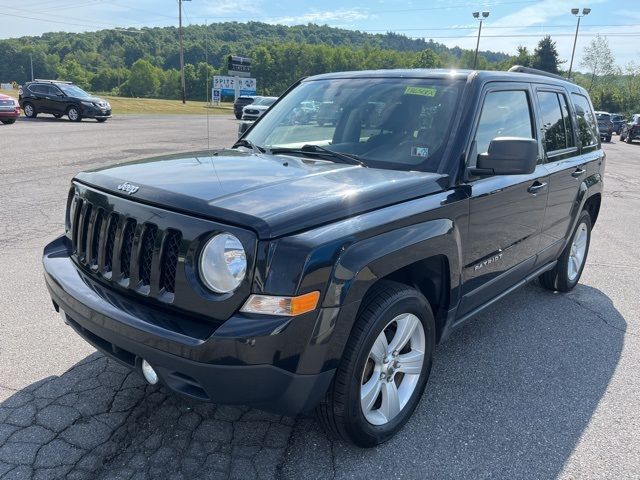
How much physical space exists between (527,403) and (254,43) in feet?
322

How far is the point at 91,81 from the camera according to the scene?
378 feet

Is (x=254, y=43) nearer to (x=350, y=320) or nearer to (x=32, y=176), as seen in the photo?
(x=32, y=176)

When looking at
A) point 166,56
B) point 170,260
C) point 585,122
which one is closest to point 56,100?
point 585,122

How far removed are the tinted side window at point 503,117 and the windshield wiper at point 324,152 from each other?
743 mm

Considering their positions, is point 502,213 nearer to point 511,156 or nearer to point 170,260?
point 511,156

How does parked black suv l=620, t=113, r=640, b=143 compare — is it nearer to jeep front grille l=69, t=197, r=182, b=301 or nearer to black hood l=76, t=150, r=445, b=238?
black hood l=76, t=150, r=445, b=238

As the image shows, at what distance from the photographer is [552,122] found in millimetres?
4191

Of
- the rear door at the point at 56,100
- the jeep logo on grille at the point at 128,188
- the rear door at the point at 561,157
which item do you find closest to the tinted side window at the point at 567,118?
the rear door at the point at 561,157

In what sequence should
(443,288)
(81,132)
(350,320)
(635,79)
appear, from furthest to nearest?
1. (635,79)
2. (81,132)
3. (443,288)
4. (350,320)

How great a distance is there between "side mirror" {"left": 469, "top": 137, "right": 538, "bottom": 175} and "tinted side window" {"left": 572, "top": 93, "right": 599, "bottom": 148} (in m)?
2.15

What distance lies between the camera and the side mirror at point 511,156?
2928mm

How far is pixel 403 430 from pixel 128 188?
6.21 feet

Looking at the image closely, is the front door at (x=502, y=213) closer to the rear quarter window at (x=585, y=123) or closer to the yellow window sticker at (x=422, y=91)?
the yellow window sticker at (x=422, y=91)

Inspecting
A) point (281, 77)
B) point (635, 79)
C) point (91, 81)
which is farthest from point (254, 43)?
point (635, 79)
